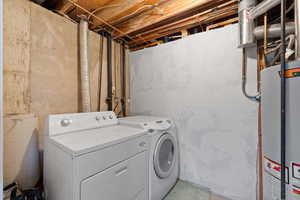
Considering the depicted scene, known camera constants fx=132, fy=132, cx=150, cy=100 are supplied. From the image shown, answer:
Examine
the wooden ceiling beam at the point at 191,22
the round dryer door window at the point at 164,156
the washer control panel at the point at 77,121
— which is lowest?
the round dryer door window at the point at 164,156

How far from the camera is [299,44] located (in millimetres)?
930

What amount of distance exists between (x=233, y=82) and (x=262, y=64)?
315 millimetres

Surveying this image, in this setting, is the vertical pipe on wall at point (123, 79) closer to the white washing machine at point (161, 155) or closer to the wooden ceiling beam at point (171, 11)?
the wooden ceiling beam at point (171, 11)

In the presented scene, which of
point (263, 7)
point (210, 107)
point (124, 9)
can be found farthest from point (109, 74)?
point (263, 7)

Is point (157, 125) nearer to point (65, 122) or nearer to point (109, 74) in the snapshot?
point (65, 122)

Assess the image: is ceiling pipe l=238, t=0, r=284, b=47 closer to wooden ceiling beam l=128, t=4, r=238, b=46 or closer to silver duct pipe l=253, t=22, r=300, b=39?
silver duct pipe l=253, t=22, r=300, b=39

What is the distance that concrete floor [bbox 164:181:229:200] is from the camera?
5.37 ft

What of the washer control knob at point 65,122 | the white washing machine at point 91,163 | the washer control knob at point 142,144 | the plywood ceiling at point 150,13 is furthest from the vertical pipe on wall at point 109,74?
the washer control knob at point 142,144

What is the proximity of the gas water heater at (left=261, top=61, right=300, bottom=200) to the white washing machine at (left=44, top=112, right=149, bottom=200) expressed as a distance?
39.2 inches

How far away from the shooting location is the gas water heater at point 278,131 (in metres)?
0.78

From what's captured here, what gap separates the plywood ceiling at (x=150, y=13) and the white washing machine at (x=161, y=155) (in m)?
1.43

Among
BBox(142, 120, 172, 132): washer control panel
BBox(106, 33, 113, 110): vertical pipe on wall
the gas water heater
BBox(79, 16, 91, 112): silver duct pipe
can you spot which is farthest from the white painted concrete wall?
BBox(79, 16, 91, 112): silver duct pipe

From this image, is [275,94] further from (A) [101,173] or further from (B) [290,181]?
(A) [101,173]

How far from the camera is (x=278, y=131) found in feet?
2.85
